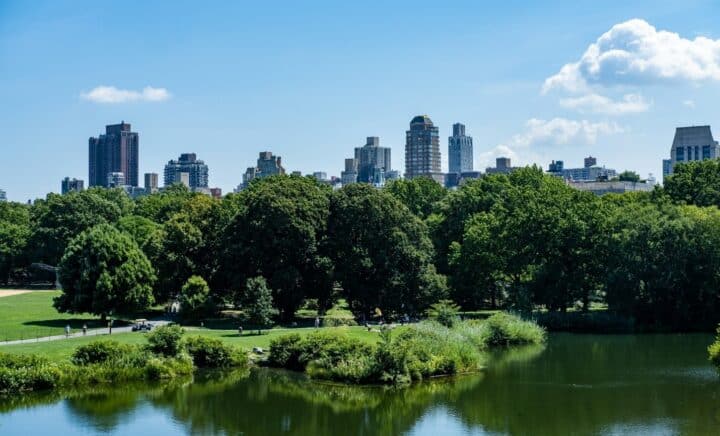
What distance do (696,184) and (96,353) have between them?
6041 centimetres

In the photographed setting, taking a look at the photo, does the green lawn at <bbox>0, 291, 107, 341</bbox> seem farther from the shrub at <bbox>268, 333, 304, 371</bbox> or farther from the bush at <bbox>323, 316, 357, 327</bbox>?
the bush at <bbox>323, 316, 357, 327</bbox>

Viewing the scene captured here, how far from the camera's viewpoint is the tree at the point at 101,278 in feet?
183

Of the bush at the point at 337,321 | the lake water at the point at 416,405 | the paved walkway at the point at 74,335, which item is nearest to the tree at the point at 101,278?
the paved walkway at the point at 74,335

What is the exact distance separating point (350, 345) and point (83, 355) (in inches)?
504

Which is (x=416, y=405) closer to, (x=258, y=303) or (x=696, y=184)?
(x=258, y=303)

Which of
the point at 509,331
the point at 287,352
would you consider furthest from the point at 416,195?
the point at 287,352

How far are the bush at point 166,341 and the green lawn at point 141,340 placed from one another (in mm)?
2539

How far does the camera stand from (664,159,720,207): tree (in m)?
80.0

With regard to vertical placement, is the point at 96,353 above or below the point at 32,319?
below

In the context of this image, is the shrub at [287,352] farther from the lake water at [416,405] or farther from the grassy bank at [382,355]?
the lake water at [416,405]

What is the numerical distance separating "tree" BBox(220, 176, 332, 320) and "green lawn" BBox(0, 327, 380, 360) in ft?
16.2

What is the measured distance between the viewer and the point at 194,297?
5822cm

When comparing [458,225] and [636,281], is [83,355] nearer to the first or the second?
→ [636,281]

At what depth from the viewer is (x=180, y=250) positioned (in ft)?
213
